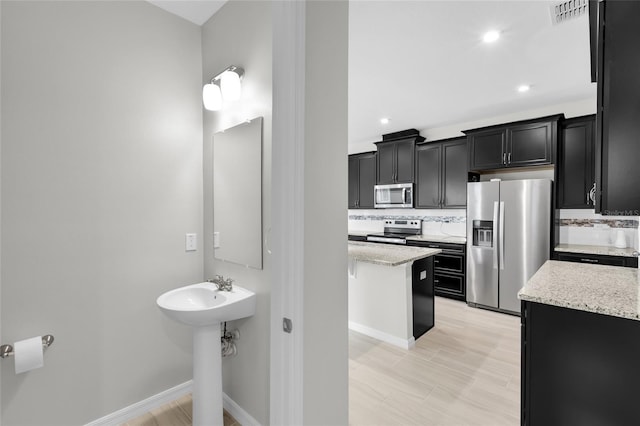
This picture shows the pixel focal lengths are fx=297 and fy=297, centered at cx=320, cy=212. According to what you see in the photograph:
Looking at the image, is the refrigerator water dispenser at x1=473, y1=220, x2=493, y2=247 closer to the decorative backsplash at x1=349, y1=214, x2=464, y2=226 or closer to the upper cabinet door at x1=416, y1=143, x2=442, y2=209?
the decorative backsplash at x1=349, y1=214, x2=464, y2=226

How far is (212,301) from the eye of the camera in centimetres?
181

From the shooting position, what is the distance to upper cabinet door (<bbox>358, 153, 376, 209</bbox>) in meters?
5.55

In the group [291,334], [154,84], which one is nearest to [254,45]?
[154,84]

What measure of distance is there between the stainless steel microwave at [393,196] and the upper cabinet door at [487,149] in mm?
1047

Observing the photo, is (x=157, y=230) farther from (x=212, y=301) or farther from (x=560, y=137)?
(x=560, y=137)

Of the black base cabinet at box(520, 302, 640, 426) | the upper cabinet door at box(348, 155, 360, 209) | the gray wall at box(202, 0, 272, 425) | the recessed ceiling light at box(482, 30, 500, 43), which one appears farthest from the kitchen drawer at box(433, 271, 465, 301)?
the gray wall at box(202, 0, 272, 425)

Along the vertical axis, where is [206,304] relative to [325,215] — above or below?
below

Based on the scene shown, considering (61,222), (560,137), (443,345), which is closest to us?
(61,222)

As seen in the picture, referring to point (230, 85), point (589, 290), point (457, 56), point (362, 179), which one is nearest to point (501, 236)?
point (457, 56)

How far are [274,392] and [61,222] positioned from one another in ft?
4.77

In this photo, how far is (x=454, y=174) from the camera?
4.44 metres

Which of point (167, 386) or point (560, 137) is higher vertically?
point (560, 137)

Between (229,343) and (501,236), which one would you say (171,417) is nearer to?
(229,343)

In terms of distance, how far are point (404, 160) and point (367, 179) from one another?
86cm
